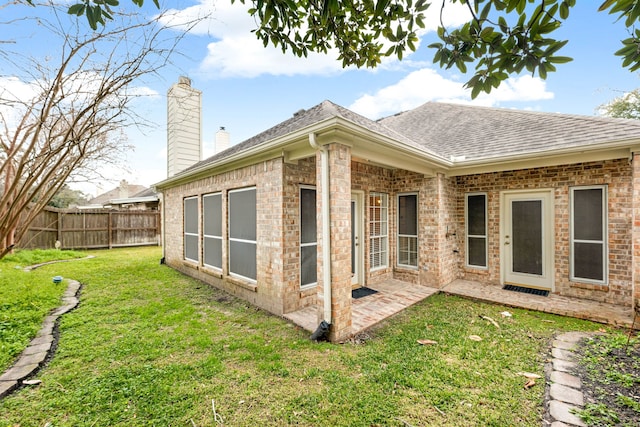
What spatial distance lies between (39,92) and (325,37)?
10.6 ft

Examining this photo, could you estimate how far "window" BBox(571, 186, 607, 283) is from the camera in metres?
5.00

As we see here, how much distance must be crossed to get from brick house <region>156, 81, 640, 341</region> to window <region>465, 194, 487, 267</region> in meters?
0.02

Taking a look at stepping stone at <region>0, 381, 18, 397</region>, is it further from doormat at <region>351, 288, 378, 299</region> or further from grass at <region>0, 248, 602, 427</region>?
doormat at <region>351, 288, 378, 299</region>

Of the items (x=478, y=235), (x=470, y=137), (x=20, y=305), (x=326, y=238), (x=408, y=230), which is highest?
(x=470, y=137)

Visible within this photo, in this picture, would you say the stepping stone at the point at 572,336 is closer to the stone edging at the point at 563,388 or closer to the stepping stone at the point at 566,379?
the stone edging at the point at 563,388

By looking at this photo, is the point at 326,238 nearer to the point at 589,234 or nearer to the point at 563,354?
the point at 563,354

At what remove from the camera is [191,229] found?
774 centimetres

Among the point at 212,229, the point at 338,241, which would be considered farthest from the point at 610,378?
the point at 212,229

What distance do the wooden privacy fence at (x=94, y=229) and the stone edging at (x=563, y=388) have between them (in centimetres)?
1535

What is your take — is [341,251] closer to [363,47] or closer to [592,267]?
[363,47]

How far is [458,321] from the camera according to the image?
4.36 m

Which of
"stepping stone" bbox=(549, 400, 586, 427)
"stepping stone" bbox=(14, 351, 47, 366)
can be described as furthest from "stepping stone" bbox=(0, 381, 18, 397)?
"stepping stone" bbox=(549, 400, 586, 427)

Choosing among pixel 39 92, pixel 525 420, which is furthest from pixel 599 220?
pixel 39 92

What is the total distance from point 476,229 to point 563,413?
4653mm
